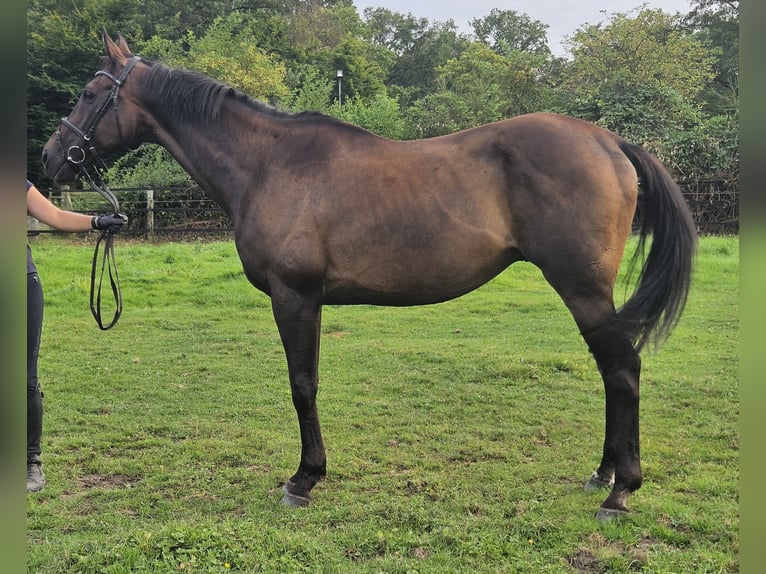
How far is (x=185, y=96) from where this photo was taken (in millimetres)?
3439

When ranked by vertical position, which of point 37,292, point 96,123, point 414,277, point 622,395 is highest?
point 96,123

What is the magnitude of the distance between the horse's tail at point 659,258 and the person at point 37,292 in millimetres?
2795

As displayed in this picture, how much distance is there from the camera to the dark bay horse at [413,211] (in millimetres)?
2924

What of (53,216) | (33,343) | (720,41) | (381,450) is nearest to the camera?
(53,216)

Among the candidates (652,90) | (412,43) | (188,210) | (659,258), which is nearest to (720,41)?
(652,90)

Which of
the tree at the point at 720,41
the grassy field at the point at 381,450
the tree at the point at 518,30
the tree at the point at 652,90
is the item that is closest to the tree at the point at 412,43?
the tree at the point at 518,30

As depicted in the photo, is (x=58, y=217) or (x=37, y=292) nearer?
(x=58, y=217)

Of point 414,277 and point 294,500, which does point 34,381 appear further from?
point 414,277

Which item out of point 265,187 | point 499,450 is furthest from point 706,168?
point 265,187

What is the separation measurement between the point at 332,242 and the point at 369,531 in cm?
150

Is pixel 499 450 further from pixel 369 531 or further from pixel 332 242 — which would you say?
pixel 332 242

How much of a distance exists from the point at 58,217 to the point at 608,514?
3146 millimetres

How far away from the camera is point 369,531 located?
9.01 feet

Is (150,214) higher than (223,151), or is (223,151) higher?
(223,151)
